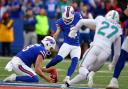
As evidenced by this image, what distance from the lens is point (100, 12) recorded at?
20.6 meters

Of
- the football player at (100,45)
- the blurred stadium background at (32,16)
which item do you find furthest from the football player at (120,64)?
the blurred stadium background at (32,16)

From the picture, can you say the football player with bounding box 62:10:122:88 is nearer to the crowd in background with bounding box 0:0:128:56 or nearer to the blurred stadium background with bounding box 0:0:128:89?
the blurred stadium background with bounding box 0:0:128:89

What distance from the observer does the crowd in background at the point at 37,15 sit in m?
20.2

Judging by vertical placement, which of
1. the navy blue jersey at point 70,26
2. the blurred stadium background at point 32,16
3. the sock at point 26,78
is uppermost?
the blurred stadium background at point 32,16

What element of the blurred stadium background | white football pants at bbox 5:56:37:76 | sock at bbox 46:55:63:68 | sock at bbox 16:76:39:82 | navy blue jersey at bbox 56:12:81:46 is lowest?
sock at bbox 16:76:39:82

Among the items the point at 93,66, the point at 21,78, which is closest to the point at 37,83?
the point at 21,78

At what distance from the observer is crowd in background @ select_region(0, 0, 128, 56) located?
20.2m

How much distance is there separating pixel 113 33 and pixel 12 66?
214cm

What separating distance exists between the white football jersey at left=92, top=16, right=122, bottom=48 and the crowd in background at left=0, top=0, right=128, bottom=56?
27.7 feet

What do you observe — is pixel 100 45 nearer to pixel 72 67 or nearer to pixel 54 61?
pixel 72 67

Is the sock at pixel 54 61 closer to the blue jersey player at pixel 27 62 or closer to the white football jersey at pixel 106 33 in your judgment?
the blue jersey player at pixel 27 62

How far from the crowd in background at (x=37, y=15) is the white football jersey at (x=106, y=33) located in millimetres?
8455

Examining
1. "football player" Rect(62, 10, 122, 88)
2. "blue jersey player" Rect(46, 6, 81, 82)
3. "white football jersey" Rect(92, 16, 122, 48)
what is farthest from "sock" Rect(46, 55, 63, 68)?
"white football jersey" Rect(92, 16, 122, 48)

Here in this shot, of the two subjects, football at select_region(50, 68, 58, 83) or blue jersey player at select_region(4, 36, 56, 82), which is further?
football at select_region(50, 68, 58, 83)
